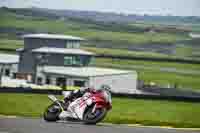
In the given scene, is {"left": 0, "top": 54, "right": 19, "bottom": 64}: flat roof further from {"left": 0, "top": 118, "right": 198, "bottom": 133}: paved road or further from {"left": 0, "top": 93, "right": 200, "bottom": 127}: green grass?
{"left": 0, "top": 118, "right": 198, "bottom": 133}: paved road

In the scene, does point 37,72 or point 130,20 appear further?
point 130,20

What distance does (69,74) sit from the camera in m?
7.06

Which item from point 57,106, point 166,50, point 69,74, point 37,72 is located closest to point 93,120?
point 57,106

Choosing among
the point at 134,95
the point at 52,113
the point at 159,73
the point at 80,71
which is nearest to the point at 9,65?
the point at 80,71

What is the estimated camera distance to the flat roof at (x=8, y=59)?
7.51m

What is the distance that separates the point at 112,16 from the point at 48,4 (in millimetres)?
1132

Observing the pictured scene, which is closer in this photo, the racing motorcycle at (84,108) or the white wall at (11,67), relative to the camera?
the racing motorcycle at (84,108)

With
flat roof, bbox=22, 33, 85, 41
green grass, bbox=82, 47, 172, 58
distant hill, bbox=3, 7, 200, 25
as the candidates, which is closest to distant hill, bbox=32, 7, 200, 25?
distant hill, bbox=3, 7, 200, 25

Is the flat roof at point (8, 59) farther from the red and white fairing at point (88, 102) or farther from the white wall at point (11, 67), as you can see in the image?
the red and white fairing at point (88, 102)

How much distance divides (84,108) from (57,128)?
1.95 feet

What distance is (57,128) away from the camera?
5.96 metres

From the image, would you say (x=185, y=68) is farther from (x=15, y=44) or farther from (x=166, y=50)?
(x=15, y=44)

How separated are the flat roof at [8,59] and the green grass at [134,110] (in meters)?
0.57

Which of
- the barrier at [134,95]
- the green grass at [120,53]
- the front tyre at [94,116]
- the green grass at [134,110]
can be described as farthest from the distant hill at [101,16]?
the front tyre at [94,116]
